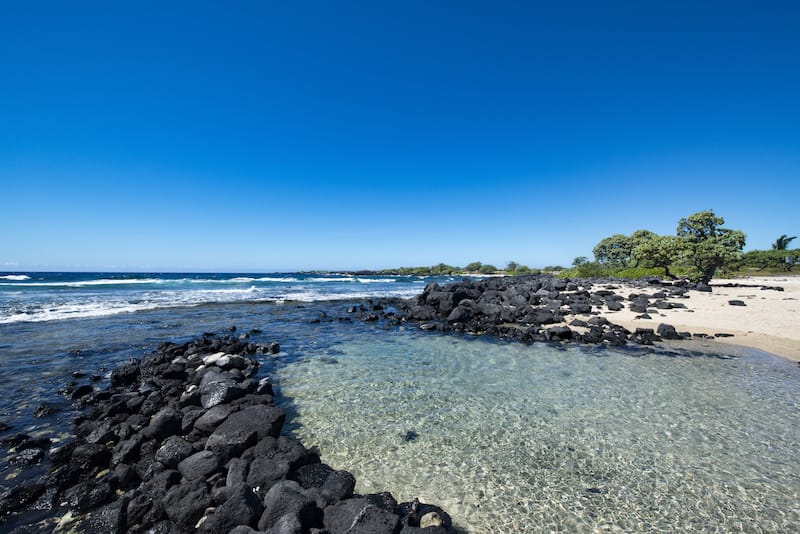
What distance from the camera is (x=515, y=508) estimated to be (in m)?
4.73

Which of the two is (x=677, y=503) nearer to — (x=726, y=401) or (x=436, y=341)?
(x=726, y=401)

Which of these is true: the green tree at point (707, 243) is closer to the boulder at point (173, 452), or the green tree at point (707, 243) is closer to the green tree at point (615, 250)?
the green tree at point (615, 250)

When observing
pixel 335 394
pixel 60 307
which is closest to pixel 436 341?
pixel 335 394

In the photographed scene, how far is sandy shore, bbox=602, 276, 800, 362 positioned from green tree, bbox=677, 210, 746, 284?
22.4 ft

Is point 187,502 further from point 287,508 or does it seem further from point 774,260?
point 774,260

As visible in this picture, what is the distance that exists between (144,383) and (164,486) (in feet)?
19.0

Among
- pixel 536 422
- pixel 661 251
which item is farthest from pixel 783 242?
pixel 536 422

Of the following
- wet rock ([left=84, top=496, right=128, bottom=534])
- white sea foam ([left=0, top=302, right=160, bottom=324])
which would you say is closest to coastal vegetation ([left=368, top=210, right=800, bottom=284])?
wet rock ([left=84, top=496, right=128, bottom=534])

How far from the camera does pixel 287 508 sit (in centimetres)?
412

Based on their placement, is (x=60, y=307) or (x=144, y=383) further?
(x=60, y=307)

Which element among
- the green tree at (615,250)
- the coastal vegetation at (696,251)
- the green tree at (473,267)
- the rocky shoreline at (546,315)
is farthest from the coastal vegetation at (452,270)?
the rocky shoreline at (546,315)

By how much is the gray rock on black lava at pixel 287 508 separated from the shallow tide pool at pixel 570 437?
1.28 metres

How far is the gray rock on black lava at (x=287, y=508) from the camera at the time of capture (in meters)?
4.06

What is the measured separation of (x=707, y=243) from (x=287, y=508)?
40.9 metres
